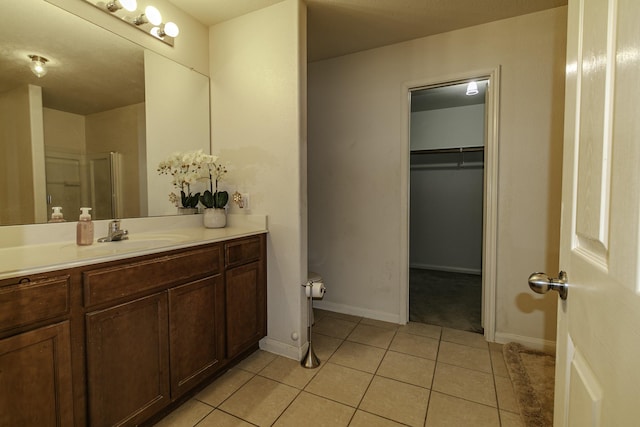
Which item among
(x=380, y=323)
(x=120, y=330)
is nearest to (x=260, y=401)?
(x=120, y=330)

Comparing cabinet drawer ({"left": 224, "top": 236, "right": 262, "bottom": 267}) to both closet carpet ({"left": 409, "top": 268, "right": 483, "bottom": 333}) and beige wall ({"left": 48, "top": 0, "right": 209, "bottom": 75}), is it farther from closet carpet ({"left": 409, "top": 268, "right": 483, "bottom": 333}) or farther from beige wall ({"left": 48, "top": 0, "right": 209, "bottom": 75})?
closet carpet ({"left": 409, "top": 268, "right": 483, "bottom": 333})

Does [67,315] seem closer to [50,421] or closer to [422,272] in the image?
[50,421]

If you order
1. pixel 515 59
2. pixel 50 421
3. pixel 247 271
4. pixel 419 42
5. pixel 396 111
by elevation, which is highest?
pixel 419 42

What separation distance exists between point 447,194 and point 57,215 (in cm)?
424

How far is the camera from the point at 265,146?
2.05 metres

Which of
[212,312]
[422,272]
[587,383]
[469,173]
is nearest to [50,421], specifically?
[212,312]

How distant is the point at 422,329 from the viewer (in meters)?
2.44

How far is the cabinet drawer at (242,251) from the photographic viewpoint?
175cm

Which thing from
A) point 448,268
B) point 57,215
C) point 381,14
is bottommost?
point 448,268

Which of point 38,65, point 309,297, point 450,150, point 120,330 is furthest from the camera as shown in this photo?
point 450,150

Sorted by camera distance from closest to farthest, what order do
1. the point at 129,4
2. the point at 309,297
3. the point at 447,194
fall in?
the point at 129,4
the point at 309,297
the point at 447,194

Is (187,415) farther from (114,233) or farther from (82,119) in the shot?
(82,119)

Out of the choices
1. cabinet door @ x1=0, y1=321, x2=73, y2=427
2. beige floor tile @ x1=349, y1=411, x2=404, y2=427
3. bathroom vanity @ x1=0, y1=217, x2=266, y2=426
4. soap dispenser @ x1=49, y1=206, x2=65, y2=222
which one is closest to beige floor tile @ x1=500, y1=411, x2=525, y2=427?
beige floor tile @ x1=349, y1=411, x2=404, y2=427

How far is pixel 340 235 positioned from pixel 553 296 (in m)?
1.71
